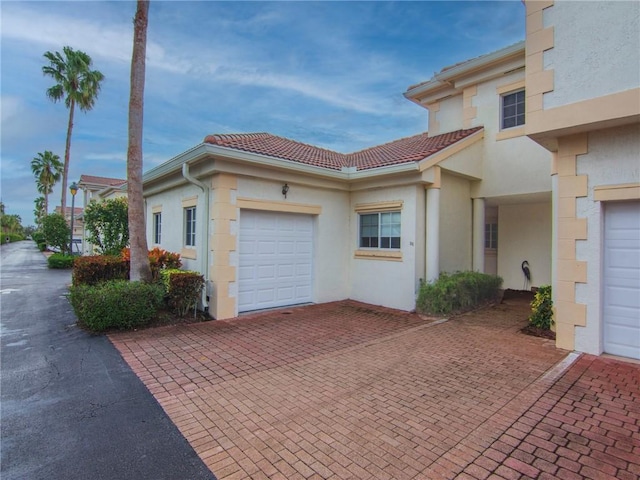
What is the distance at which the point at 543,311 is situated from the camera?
7.09 meters

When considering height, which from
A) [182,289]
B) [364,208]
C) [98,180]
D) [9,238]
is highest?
[98,180]

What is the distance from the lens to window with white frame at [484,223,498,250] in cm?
1266

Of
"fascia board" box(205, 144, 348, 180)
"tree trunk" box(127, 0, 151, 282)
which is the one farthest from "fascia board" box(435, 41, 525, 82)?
"tree trunk" box(127, 0, 151, 282)

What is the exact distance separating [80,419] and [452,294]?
7536 millimetres

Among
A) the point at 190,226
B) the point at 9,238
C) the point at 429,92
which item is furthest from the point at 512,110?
the point at 9,238

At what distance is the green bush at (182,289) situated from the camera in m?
7.59

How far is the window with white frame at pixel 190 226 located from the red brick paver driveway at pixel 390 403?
10.3ft

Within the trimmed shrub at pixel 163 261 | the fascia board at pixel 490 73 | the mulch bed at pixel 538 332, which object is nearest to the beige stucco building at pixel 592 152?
the mulch bed at pixel 538 332

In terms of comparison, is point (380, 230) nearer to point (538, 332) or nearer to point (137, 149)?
point (538, 332)

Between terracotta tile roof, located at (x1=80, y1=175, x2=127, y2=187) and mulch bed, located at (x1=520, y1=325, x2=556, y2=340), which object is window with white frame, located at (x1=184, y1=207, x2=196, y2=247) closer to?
mulch bed, located at (x1=520, y1=325, x2=556, y2=340)

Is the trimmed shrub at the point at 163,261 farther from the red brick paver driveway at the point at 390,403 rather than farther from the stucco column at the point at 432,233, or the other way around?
the stucco column at the point at 432,233

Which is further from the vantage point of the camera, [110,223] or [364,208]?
[110,223]

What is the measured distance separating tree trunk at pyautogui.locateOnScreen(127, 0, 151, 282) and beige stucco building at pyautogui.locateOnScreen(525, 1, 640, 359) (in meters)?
7.81

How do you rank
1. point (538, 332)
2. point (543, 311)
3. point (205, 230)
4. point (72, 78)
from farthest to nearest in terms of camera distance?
point (72, 78) < point (205, 230) < point (543, 311) < point (538, 332)
